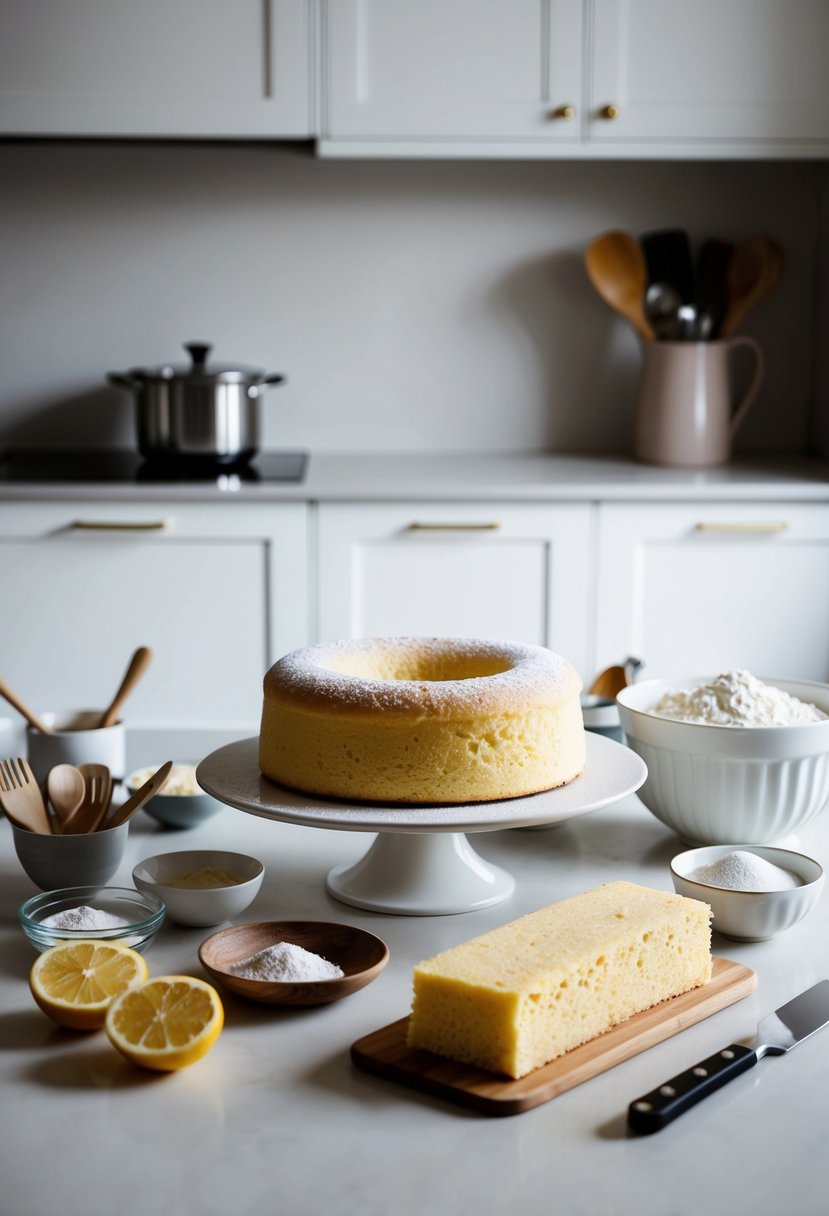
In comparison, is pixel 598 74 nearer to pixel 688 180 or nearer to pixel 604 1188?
pixel 688 180

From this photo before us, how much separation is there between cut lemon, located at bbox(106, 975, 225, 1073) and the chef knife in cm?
27

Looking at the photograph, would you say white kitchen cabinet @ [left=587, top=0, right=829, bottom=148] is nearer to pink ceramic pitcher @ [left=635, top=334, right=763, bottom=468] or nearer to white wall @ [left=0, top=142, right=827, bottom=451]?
white wall @ [left=0, top=142, right=827, bottom=451]

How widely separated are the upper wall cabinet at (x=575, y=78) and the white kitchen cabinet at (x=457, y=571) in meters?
0.78

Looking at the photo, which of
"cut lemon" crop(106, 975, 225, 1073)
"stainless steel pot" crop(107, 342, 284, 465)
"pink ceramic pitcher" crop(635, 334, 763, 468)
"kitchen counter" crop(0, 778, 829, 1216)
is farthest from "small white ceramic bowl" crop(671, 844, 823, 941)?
"pink ceramic pitcher" crop(635, 334, 763, 468)

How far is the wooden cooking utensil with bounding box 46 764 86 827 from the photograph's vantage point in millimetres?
1178

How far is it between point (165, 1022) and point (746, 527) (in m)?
2.19

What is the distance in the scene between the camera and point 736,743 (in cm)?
118

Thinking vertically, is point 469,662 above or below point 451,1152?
above

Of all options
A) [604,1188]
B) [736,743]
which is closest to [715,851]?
[736,743]

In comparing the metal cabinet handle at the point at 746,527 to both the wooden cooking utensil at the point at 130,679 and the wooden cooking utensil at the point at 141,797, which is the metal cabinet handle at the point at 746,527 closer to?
the wooden cooking utensil at the point at 130,679

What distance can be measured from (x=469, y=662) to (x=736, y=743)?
9.7 inches

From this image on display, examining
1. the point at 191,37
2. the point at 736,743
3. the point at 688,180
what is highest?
the point at 191,37

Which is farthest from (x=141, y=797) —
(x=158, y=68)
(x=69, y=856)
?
(x=158, y=68)

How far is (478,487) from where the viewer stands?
9.18 feet
